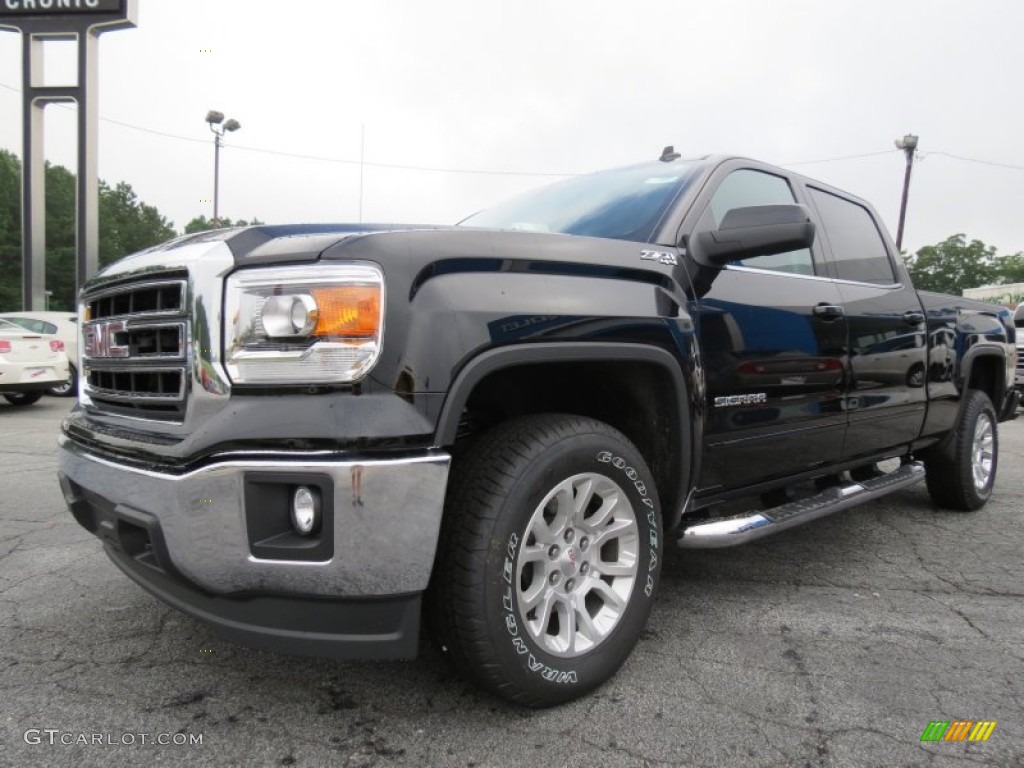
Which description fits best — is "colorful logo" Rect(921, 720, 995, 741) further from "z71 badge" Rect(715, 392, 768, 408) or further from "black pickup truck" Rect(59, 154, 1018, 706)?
"z71 badge" Rect(715, 392, 768, 408)

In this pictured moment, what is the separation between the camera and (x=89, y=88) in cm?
1758

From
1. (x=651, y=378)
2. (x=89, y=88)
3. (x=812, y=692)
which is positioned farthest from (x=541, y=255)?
(x=89, y=88)

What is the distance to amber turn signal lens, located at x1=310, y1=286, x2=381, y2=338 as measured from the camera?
173 centimetres

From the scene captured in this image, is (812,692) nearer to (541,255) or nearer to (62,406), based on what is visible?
(541,255)

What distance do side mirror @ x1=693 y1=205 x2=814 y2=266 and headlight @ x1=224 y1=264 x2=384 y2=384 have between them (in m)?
1.32

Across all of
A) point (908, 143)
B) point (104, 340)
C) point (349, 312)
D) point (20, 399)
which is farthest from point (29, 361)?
point (908, 143)

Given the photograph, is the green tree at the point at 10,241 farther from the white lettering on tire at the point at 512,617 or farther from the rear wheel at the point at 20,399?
the white lettering on tire at the point at 512,617

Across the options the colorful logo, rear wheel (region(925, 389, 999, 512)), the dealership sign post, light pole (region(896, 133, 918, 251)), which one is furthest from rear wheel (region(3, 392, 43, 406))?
light pole (region(896, 133, 918, 251))

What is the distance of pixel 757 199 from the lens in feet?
10.5

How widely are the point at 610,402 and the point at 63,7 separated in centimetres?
2065

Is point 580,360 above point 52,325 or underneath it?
above

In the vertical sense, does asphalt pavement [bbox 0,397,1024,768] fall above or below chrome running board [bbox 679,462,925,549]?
below

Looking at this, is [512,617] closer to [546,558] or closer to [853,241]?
[546,558]

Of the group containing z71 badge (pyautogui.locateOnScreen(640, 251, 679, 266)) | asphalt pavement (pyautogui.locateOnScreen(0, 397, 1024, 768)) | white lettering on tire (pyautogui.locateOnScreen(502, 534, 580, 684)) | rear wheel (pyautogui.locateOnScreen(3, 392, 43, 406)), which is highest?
z71 badge (pyautogui.locateOnScreen(640, 251, 679, 266))
